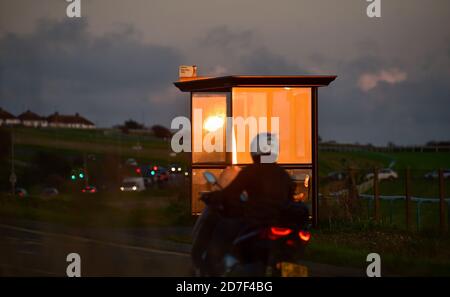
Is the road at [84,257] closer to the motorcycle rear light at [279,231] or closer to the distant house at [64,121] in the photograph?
the motorcycle rear light at [279,231]

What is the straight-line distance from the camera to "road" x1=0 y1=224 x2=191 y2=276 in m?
12.3

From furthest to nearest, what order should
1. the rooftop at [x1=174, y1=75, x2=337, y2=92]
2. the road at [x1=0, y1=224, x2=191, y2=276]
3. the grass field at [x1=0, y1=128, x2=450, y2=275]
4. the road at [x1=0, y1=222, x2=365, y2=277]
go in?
the rooftop at [x1=174, y1=75, x2=337, y2=92], the grass field at [x1=0, y1=128, x2=450, y2=275], the road at [x1=0, y1=222, x2=365, y2=277], the road at [x1=0, y1=224, x2=191, y2=276]

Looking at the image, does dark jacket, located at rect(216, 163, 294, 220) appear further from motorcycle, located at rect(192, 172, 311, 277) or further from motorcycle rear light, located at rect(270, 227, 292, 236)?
motorcycle rear light, located at rect(270, 227, 292, 236)

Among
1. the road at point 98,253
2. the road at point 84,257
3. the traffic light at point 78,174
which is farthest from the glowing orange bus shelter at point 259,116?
the road at point 84,257

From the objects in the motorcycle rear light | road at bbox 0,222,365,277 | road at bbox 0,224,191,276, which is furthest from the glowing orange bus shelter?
the motorcycle rear light

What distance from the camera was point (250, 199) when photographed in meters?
8.34

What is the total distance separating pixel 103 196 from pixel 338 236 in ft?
31.6

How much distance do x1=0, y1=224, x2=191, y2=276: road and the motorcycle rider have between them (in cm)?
370

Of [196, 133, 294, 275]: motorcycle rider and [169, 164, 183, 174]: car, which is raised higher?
[169, 164, 183, 174]: car

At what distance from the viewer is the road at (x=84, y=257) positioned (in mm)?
12312

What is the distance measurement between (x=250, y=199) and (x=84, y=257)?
6560 mm

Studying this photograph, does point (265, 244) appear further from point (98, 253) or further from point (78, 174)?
point (78, 174)
